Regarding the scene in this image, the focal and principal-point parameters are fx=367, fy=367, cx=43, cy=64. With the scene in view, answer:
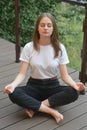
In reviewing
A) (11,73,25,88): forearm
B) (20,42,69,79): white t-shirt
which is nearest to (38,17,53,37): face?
(20,42,69,79): white t-shirt

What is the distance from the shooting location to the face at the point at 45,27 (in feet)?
9.62

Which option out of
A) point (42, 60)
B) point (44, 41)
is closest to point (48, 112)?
point (42, 60)

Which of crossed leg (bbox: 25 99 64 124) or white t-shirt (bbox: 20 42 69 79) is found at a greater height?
white t-shirt (bbox: 20 42 69 79)

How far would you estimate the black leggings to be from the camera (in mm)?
2891

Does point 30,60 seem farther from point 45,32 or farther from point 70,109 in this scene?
point 70,109

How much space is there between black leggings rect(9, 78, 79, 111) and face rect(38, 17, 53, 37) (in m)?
0.41

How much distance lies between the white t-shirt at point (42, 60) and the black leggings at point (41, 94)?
0.27 feet

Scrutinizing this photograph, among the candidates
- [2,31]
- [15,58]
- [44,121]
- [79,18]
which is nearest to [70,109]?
[44,121]

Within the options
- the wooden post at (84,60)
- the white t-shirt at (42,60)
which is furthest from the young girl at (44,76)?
the wooden post at (84,60)

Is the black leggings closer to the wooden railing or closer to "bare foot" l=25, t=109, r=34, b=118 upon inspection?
"bare foot" l=25, t=109, r=34, b=118

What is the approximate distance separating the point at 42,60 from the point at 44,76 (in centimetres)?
14

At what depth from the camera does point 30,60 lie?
3.03m

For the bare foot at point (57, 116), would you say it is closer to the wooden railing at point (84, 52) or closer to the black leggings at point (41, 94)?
the black leggings at point (41, 94)

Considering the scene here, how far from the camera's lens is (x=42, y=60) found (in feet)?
9.88
